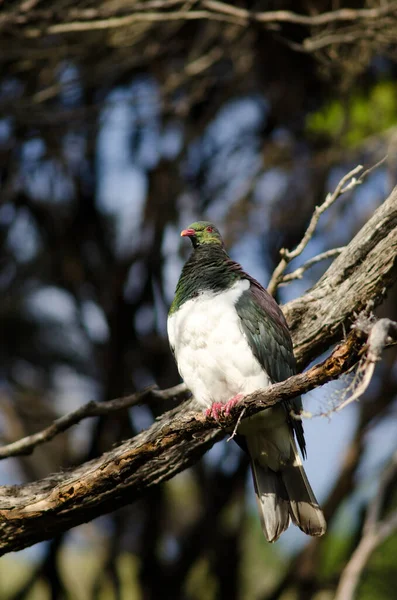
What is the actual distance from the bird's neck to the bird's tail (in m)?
0.82

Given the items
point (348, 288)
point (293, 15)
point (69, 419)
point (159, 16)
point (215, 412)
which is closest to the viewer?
point (215, 412)

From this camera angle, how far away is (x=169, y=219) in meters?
6.89

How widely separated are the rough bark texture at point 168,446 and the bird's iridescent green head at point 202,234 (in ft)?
2.40

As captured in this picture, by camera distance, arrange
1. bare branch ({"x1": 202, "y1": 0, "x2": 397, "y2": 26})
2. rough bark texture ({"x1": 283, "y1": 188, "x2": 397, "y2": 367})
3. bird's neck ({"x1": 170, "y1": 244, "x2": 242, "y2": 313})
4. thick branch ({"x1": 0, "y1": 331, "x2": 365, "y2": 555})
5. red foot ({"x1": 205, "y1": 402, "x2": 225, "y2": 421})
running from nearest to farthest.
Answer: thick branch ({"x1": 0, "y1": 331, "x2": 365, "y2": 555}) < red foot ({"x1": 205, "y1": 402, "x2": 225, "y2": 421}) < rough bark texture ({"x1": 283, "y1": 188, "x2": 397, "y2": 367}) < bird's neck ({"x1": 170, "y1": 244, "x2": 242, "y2": 313}) < bare branch ({"x1": 202, "y1": 0, "x2": 397, "y2": 26})

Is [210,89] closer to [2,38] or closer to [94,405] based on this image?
[2,38]

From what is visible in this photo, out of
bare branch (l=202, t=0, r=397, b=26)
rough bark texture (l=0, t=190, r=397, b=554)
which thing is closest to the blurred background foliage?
bare branch (l=202, t=0, r=397, b=26)

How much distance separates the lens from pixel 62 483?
3195mm

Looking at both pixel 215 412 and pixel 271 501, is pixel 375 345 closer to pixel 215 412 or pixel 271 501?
pixel 215 412

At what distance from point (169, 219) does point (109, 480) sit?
407 cm

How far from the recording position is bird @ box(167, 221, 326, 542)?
341 centimetres

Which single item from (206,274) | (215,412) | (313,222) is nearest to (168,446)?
(215,412)

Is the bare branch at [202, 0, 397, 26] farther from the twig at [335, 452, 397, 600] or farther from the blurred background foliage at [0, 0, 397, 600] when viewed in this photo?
the twig at [335, 452, 397, 600]

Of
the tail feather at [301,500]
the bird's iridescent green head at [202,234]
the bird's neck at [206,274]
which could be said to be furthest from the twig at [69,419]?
the bird's iridescent green head at [202,234]

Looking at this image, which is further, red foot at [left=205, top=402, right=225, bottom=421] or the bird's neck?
the bird's neck
